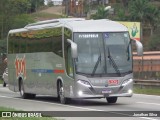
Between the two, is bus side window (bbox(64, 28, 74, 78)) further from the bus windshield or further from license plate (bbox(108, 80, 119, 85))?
license plate (bbox(108, 80, 119, 85))

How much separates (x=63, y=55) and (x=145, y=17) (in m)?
86.2

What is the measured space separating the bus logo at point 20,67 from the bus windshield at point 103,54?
640cm

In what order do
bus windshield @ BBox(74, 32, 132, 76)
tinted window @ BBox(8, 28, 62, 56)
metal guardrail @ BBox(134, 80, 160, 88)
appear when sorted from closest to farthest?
bus windshield @ BBox(74, 32, 132, 76) < tinted window @ BBox(8, 28, 62, 56) < metal guardrail @ BBox(134, 80, 160, 88)

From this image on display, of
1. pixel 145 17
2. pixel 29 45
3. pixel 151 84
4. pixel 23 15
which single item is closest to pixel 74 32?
pixel 29 45

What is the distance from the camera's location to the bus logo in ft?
90.7

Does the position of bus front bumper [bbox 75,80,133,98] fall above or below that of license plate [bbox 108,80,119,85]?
below

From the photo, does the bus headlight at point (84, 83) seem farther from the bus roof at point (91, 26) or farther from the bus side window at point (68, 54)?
the bus roof at point (91, 26)

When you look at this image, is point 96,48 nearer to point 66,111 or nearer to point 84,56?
point 84,56

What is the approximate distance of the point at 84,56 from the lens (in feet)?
70.6

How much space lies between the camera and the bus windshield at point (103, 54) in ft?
70.6

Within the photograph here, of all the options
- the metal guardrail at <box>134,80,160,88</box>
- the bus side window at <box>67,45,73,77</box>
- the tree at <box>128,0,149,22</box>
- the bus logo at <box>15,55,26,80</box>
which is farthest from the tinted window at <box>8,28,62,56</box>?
the tree at <box>128,0,149,22</box>

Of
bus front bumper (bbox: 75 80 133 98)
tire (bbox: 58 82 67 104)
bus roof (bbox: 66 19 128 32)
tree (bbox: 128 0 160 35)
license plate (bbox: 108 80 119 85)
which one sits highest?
bus roof (bbox: 66 19 128 32)

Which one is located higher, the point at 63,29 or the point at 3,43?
the point at 63,29

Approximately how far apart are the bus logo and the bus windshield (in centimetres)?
640
